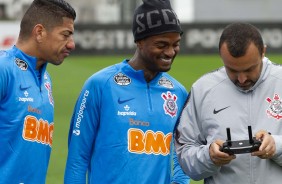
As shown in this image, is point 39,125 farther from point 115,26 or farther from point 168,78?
point 115,26

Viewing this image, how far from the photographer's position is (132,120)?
20.6 feet

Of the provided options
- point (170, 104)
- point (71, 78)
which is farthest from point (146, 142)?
point (71, 78)

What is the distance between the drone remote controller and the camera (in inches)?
206

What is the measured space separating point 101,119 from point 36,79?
1.80 ft

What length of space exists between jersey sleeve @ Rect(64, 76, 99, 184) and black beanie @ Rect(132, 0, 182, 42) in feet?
1.60

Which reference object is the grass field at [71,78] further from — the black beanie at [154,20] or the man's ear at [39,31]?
the black beanie at [154,20]

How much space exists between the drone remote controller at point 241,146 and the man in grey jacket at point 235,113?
84mm

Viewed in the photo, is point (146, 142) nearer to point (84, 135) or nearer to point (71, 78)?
point (84, 135)

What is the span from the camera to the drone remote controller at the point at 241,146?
5223mm

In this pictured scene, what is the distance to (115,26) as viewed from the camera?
105 feet

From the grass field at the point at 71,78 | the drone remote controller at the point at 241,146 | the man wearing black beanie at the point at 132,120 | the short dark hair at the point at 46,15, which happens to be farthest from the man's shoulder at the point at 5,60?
the grass field at the point at 71,78

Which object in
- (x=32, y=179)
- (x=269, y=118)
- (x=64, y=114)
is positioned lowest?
(x=64, y=114)

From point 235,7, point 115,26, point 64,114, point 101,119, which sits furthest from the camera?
point 235,7

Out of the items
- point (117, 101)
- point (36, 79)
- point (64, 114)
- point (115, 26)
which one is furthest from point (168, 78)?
point (115, 26)
